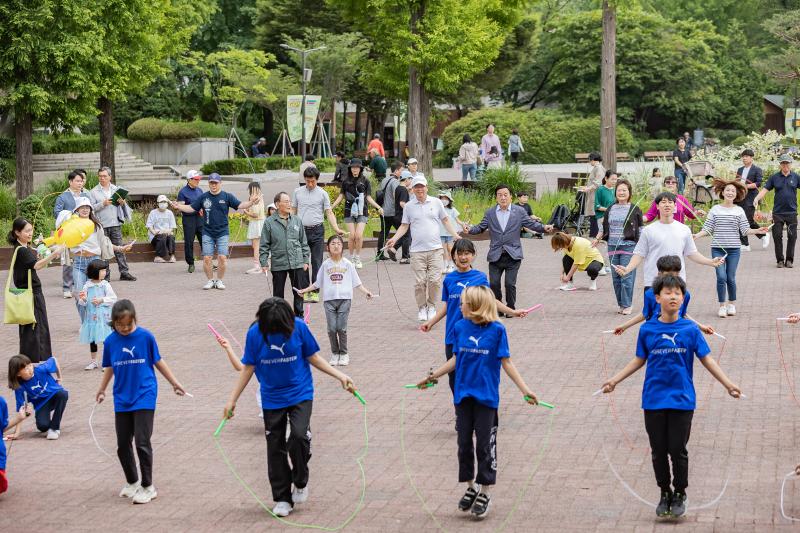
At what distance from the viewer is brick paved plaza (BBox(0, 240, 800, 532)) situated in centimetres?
726

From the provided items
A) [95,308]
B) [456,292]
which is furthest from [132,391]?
[95,308]

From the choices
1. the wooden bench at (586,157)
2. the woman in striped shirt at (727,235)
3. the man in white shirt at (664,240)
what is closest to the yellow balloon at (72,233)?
the man in white shirt at (664,240)

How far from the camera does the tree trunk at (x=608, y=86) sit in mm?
27938

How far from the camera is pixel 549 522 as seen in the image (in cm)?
703

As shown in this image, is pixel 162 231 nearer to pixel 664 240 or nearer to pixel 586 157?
pixel 664 240

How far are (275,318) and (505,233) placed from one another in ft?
23.6

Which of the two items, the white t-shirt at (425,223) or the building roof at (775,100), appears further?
the building roof at (775,100)

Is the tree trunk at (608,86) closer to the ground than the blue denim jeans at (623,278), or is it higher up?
higher up

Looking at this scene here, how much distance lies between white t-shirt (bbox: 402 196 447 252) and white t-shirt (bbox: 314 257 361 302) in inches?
93.2

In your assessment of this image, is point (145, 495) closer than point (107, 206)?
Yes

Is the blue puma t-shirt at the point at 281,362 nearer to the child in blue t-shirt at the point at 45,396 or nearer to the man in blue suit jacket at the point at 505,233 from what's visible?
the child in blue t-shirt at the point at 45,396

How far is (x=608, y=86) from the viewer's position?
2847cm

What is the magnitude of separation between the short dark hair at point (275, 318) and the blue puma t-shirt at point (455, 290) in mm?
2008

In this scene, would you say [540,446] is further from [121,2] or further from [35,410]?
[121,2]
